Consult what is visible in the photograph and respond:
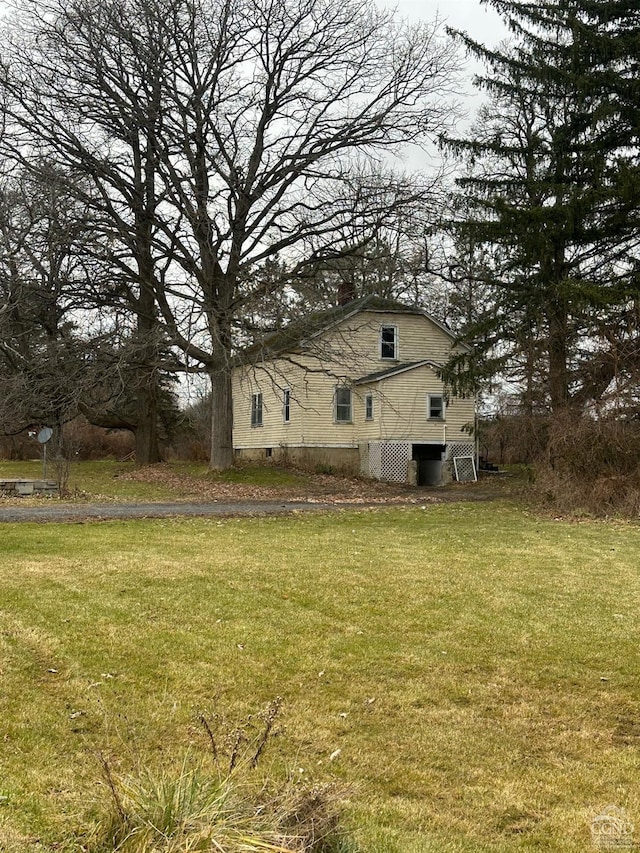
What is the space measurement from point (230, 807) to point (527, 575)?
25.0 ft

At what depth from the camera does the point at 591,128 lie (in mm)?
22953

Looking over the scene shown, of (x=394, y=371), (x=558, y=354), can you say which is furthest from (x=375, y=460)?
(x=558, y=354)

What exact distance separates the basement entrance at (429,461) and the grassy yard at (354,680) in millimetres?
20898

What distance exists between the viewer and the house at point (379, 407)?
3042 cm

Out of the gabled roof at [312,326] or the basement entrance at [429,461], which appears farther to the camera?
the basement entrance at [429,461]

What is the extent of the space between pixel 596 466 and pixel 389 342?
15141 mm

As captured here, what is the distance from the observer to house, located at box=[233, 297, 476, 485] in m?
30.4

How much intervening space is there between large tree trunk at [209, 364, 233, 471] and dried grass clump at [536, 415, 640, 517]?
11.8 meters

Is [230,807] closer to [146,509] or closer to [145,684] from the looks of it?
[145,684]

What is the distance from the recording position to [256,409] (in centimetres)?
3603

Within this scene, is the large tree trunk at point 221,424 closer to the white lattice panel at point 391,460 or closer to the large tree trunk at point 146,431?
the large tree trunk at point 146,431

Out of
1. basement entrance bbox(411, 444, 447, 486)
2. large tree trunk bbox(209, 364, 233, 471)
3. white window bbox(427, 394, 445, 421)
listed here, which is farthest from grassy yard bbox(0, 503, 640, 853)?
basement entrance bbox(411, 444, 447, 486)

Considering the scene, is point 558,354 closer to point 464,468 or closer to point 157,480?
point 464,468

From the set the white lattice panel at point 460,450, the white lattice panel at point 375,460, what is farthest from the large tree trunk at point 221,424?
the white lattice panel at point 460,450
